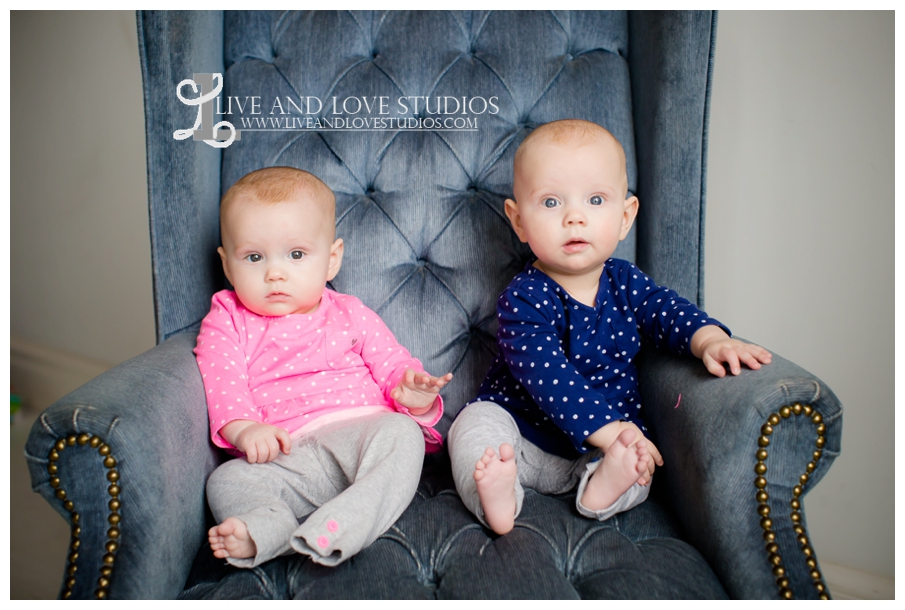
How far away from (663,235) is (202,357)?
0.95 m

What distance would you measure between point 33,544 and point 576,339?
1616 millimetres

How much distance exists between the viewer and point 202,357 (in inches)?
46.4

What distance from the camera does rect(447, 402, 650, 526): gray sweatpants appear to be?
105cm

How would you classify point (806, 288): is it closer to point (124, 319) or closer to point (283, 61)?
point (283, 61)

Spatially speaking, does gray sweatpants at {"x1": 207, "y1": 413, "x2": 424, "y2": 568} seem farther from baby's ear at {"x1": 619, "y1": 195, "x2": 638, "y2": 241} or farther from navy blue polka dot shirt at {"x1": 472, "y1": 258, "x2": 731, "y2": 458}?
baby's ear at {"x1": 619, "y1": 195, "x2": 638, "y2": 241}

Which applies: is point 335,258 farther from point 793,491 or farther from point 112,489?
point 793,491

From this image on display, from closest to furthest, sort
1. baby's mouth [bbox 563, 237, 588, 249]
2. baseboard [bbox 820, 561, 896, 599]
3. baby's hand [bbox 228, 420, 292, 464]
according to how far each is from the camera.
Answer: baby's hand [bbox 228, 420, 292, 464]
baby's mouth [bbox 563, 237, 588, 249]
baseboard [bbox 820, 561, 896, 599]

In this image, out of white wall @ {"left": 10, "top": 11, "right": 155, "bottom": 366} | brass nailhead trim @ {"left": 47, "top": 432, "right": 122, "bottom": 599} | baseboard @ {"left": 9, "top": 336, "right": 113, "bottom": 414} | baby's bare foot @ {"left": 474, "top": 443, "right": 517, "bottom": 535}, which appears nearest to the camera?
brass nailhead trim @ {"left": 47, "top": 432, "right": 122, "bottom": 599}

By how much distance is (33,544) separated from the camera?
1.77m

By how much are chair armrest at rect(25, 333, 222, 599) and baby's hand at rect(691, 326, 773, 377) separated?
0.86 meters

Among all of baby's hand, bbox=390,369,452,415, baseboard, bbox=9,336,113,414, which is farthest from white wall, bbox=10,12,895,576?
baseboard, bbox=9,336,113,414

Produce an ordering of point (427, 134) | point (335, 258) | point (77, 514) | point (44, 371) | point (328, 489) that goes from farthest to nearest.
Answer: point (44, 371) → point (427, 134) → point (335, 258) → point (328, 489) → point (77, 514)
